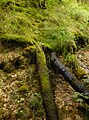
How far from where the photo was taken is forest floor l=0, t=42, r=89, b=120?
4.09m

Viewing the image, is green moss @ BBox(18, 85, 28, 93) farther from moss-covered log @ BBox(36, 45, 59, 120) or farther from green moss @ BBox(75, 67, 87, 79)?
green moss @ BBox(75, 67, 87, 79)

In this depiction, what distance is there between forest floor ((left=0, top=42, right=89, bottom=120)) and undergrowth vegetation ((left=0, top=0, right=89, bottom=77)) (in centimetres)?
57

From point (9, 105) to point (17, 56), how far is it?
138 cm

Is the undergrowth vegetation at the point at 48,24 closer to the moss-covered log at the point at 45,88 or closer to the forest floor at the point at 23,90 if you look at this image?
the forest floor at the point at 23,90

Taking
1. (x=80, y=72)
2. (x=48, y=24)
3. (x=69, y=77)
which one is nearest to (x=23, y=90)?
(x=69, y=77)

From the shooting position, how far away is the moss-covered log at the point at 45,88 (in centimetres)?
394

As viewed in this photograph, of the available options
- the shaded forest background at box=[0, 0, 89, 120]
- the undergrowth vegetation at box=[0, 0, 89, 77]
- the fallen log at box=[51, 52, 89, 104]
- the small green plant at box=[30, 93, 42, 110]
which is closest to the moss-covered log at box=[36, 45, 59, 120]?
the shaded forest background at box=[0, 0, 89, 120]

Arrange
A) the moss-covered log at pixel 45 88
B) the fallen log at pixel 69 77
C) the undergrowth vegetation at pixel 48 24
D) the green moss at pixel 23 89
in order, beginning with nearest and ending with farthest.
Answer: the moss-covered log at pixel 45 88
the fallen log at pixel 69 77
the green moss at pixel 23 89
the undergrowth vegetation at pixel 48 24

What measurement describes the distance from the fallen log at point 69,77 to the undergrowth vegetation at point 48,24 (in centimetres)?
48

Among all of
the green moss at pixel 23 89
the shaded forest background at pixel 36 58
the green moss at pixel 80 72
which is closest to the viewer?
the shaded forest background at pixel 36 58

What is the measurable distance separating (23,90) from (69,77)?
103 cm

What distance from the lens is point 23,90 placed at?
4539 mm

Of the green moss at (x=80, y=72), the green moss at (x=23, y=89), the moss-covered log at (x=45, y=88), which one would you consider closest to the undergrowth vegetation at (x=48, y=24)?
the green moss at (x=80, y=72)

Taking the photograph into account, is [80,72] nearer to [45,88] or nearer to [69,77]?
[69,77]
